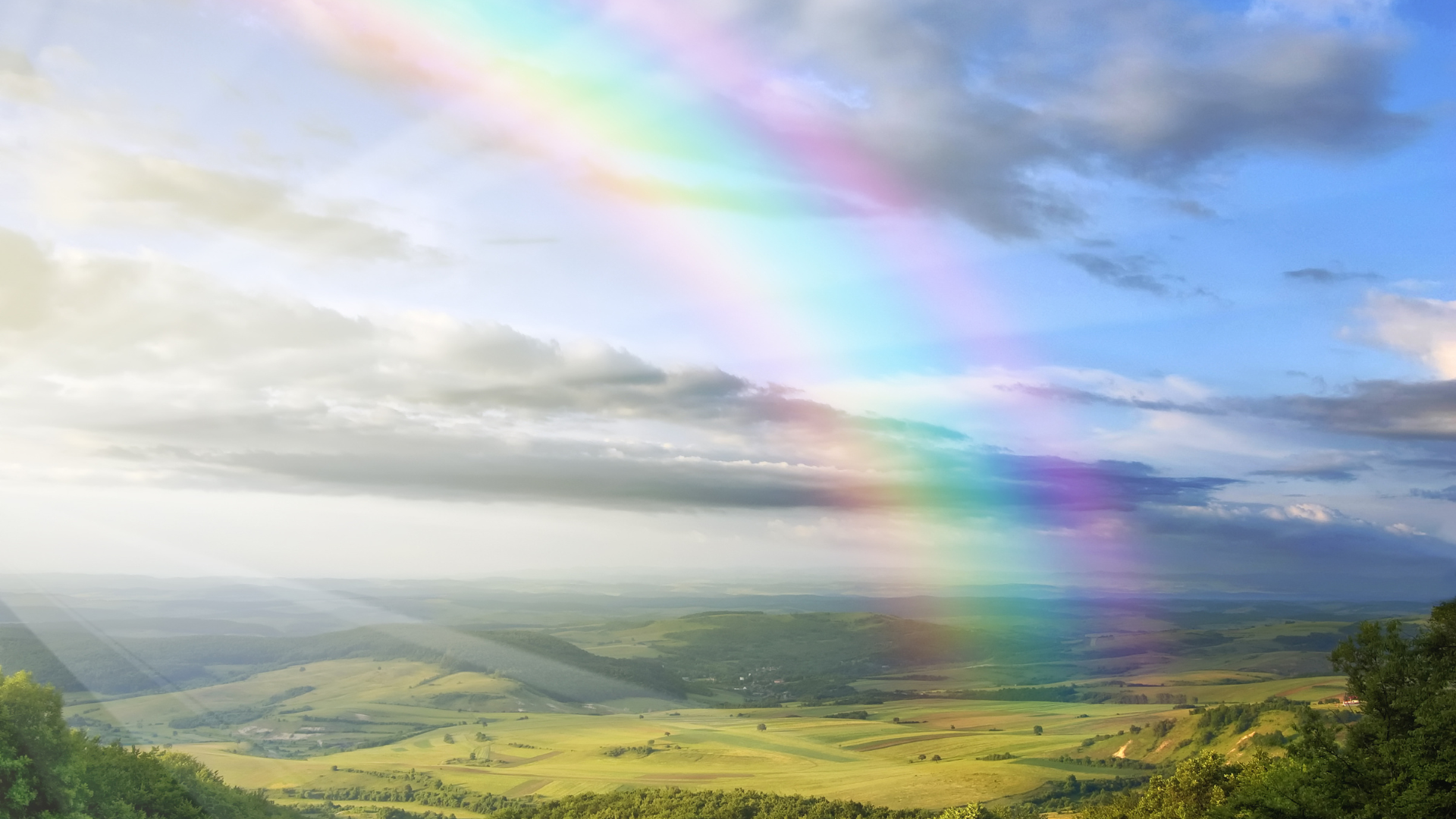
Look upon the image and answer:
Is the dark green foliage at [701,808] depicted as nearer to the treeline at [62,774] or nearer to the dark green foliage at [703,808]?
the dark green foliage at [703,808]

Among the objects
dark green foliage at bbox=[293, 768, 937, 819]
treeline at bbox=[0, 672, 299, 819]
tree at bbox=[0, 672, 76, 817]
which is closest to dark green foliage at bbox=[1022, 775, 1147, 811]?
dark green foliage at bbox=[293, 768, 937, 819]

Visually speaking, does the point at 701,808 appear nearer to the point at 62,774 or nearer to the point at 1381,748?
the point at 62,774

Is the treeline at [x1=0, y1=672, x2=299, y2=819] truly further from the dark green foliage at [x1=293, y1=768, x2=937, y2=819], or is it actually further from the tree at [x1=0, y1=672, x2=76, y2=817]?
the dark green foliage at [x1=293, y1=768, x2=937, y2=819]

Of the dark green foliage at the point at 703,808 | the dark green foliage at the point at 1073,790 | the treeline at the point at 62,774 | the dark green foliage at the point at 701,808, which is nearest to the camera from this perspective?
the treeline at the point at 62,774

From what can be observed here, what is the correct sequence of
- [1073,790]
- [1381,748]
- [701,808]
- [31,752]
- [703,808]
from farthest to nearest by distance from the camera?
[1073,790], [701,808], [703,808], [31,752], [1381,748]

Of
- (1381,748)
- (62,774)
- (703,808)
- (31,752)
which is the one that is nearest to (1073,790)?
(703,808)

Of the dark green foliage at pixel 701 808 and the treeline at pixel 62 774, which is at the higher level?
the treeline at pixel 62 774

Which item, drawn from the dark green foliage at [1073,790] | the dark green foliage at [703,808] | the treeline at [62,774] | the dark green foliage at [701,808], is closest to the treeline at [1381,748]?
the dark green foliage at [703,808]
